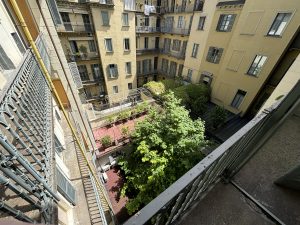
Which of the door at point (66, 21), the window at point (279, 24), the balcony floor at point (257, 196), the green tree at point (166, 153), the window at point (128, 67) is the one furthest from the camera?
the window at point (128, 67)

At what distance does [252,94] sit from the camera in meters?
11.0

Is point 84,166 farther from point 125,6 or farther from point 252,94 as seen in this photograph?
point 125,6

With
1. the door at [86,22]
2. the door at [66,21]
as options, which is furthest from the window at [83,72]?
the door at [86,22]

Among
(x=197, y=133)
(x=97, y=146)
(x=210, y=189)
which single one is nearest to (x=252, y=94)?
(x=197, y=133)

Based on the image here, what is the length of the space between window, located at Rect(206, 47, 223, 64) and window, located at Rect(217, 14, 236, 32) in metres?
1.54

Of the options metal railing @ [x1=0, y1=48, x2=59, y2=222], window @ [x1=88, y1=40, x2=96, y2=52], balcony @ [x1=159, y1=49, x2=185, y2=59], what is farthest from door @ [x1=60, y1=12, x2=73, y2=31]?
metal railing @ [x1=0, y1=48, x2=59, y2=222]

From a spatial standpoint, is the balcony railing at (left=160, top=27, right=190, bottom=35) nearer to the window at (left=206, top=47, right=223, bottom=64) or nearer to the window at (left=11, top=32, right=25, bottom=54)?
the window at (left=206, top=47, right=223, bottom=64)

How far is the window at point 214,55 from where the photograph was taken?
12402 millimetres

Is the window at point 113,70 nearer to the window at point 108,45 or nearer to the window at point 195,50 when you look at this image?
the window at point 108,45

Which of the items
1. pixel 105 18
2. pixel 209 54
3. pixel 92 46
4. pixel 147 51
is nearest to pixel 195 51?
Result: pixel 209 54

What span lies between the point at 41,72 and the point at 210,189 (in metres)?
4.99

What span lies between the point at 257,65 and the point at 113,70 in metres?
13.4

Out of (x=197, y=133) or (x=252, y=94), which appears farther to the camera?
(x=252, y=94)

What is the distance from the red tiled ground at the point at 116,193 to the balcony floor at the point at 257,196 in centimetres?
740
